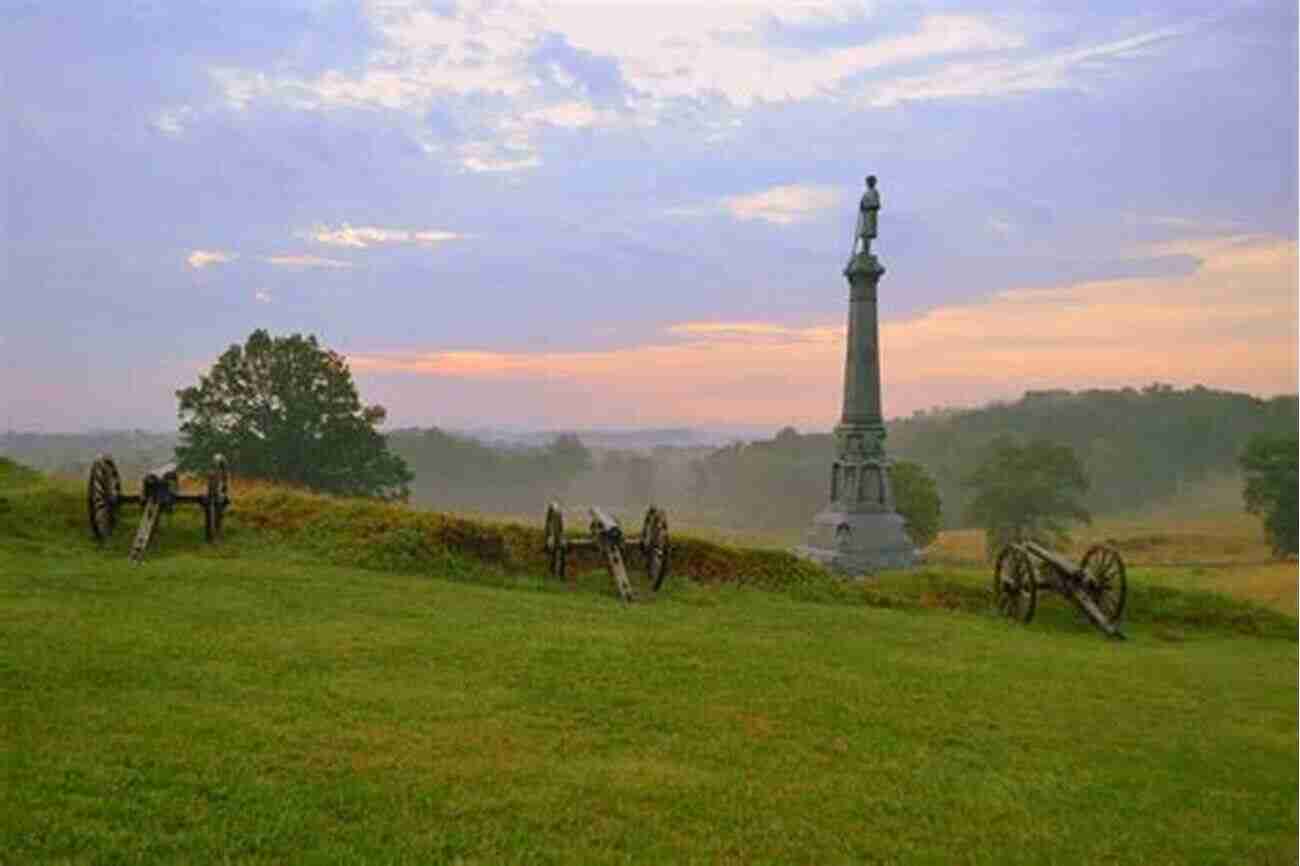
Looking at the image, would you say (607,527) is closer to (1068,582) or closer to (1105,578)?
(1068,582)

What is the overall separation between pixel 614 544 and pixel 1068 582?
741 cm

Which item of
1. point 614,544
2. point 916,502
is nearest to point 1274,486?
point 916,502

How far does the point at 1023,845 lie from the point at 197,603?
903 cm

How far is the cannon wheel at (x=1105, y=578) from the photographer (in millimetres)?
16844

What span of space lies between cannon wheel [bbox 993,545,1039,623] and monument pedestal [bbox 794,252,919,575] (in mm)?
6562

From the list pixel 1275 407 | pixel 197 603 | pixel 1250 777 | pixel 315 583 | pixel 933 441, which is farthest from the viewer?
pixel 933 441

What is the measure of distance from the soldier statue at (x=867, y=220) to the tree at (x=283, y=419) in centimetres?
1919

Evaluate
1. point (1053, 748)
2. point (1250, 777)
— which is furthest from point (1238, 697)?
point (1053, 748)

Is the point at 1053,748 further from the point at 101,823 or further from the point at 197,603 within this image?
the point at 197,603

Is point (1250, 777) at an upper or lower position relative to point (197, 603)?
lower

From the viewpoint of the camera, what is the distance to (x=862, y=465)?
25.3m

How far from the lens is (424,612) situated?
41.3ft

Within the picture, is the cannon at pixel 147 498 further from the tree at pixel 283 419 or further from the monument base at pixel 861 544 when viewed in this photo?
the tree at pixel 283 419

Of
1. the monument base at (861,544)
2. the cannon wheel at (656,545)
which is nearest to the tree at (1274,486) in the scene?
the monument base at (861,544)
